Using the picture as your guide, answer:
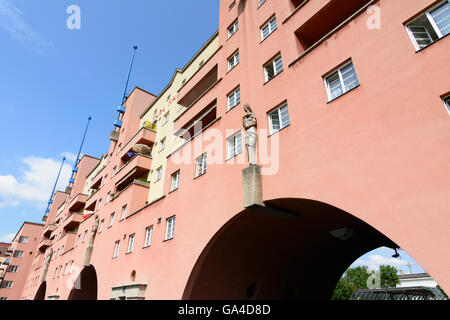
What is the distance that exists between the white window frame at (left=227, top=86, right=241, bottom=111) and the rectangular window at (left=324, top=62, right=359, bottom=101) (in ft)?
19.2

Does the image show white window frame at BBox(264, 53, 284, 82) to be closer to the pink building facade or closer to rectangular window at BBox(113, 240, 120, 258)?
the pink building facade

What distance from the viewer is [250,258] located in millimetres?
15750

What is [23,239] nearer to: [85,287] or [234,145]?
[85,287]

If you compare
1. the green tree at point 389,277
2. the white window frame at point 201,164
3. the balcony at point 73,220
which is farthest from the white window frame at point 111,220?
the green tree at point 389,277

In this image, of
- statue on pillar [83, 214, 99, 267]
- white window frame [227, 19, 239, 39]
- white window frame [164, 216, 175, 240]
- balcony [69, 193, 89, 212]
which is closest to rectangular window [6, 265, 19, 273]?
balcony [69, 193, 89, 212]

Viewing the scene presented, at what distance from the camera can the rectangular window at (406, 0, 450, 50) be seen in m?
8.05

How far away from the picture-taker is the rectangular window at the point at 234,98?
51.5 ft

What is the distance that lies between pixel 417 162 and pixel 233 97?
429 inches

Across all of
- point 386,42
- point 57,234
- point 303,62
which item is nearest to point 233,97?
point 303,62

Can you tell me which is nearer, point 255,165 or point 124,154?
point 255,165

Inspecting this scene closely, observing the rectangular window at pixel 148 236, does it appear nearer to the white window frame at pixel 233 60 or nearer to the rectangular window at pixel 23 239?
the white window frame at pixel 233 60

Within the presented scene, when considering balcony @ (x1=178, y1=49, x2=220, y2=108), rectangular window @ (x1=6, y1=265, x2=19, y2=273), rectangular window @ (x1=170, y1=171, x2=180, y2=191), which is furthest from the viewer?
rectangular window @ (x1=6, y1=265, x2=19, y2=273)

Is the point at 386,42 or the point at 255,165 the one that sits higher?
the point at 386,42
